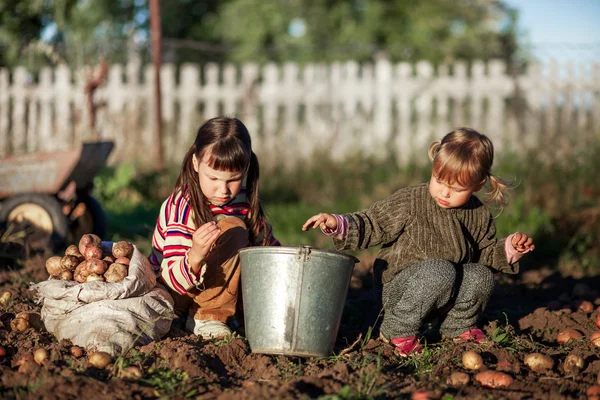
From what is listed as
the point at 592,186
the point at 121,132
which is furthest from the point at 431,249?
the point at 121,132

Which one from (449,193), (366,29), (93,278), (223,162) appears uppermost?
(366,29)

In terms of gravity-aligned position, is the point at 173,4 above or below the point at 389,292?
above

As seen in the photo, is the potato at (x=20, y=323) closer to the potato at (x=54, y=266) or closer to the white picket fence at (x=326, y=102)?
the potato at (x=54, y=266)

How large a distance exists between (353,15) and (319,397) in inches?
580

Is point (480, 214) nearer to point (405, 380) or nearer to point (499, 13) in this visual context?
point (405, 380)

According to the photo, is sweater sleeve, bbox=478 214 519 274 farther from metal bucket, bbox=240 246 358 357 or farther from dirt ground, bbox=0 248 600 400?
metal bucket, bbox=240 246 358 357

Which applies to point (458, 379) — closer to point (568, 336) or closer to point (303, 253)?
point (303, 253)

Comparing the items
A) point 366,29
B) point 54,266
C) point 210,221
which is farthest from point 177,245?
point 366,29

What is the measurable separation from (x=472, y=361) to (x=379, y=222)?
0.80m

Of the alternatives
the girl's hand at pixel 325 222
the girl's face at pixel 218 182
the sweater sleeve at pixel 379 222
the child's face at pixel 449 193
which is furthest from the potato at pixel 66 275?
the child's face at pixel 449 193

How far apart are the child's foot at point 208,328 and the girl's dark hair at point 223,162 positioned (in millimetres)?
453

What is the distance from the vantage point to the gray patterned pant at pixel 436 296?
3072 mm

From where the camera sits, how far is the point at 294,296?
2789mm

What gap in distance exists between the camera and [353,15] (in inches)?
637
